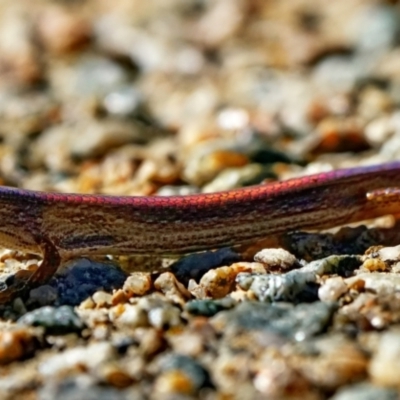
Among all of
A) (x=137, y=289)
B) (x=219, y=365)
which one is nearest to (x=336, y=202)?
(x=137, y=289)

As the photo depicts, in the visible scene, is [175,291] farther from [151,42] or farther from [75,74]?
[151,42]

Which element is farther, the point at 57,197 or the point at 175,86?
the point at 175,86

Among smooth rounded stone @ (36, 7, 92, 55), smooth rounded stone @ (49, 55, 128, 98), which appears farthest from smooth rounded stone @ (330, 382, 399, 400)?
smooth rounded stone @ (36, 7, 92, 55)

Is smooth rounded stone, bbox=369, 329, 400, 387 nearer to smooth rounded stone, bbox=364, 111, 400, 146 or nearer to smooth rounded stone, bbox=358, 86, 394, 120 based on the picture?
smooth rounded stone, bbox=364, 111, 400, 146

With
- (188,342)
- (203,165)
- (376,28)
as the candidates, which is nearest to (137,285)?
(188,342)

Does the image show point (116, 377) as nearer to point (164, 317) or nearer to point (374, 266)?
point (164, 317)

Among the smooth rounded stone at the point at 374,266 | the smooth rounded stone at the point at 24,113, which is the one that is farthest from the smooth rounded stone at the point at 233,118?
the smooth rounded stone at the point at 374,266

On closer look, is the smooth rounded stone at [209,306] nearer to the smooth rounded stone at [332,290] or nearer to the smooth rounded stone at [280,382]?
the smooth rounded stone at [332,290]
